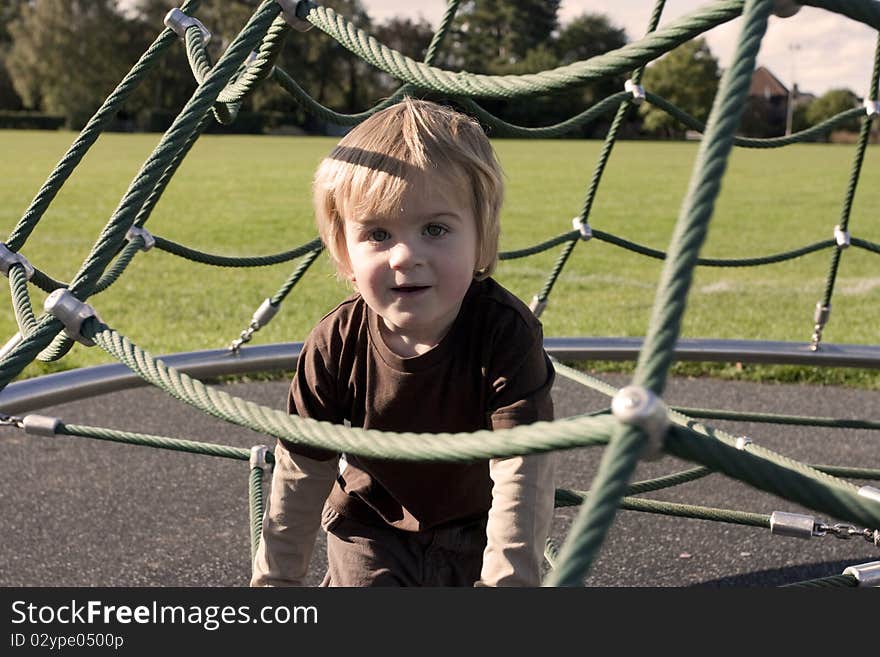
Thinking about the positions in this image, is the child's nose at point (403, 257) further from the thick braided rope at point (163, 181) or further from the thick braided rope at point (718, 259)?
the thick braided rope at point (718, 259)

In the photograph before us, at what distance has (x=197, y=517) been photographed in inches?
73.7

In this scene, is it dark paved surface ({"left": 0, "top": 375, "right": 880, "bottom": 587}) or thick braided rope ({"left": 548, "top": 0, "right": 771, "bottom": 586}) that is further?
dark paved surface ({"left": 0, "top": 375, "right": 880, "bottom": 587})

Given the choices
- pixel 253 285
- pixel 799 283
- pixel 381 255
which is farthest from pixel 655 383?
pixel 799 283

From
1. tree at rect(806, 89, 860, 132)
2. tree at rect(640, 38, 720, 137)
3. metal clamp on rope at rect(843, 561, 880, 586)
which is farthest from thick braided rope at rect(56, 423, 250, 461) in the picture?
tree at rect(806, 89, 860, 132)

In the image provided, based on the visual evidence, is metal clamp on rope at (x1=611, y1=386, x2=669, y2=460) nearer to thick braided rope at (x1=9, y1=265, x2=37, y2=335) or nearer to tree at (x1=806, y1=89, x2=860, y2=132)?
thick braided rope at (x1=9, y1=265, x2=37, y2=335)

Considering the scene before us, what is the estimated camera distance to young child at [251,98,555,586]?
1035mm

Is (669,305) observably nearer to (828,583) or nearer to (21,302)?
(828,583)

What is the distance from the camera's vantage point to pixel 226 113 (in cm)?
143

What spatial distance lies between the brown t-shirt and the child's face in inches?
3.2

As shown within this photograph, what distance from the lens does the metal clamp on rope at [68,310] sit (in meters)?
0.93

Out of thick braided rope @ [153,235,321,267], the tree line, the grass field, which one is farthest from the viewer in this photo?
the tree line

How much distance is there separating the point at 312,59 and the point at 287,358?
2808 cm

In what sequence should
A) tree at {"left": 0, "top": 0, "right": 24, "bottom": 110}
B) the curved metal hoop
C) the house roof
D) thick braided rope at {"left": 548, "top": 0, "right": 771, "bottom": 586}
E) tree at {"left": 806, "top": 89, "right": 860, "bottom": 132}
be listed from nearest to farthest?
1. thick braided rope at {"left": 548, "top": 0, "right": 771, "bottom": 586}
2. the curved metal hoop
3. the house roof
4. tree at {"left": 806, "top": 89, "right": 860, "bottom": 132}
5. tree at {"left": 0, "top": 0, "right": 24, "bottom": 110}

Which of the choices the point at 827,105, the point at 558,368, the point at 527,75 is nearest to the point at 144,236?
the point at 558,368
